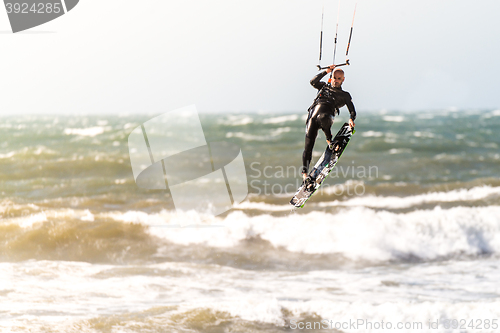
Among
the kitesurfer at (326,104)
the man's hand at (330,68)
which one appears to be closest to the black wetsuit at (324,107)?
the kitesurfer at (326,104)

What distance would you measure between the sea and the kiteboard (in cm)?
67

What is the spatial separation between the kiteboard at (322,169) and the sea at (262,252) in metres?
0.67

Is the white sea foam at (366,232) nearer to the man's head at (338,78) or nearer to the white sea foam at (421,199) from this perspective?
the white sea foam at (421,199)

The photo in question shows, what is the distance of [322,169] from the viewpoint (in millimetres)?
5090

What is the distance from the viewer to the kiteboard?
483cm

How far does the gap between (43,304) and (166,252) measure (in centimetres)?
428

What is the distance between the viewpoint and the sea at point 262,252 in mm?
8234

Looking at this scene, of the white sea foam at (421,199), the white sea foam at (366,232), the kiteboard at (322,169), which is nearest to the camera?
the kiteboard at (322,169)

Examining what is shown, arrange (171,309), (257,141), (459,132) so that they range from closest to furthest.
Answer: (171,309)
(257,141)
(459,132)

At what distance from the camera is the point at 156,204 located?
56.3 ft

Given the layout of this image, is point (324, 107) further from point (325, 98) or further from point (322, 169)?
point (322, 169)

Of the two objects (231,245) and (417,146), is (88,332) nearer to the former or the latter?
(231,245)

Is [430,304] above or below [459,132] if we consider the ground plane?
above

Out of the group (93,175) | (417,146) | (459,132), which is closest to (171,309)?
(93,175)
